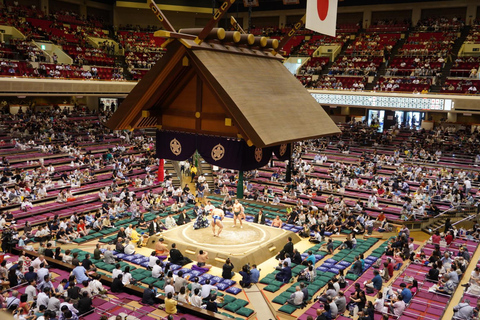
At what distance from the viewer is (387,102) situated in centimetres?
2080

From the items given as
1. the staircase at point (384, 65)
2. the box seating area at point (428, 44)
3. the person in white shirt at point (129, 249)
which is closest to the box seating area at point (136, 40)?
the staircase at point (384, 65)

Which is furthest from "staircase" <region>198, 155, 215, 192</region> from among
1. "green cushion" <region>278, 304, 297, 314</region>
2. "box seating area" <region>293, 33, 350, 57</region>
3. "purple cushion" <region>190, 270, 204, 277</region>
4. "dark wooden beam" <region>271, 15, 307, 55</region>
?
"dark wooden beam" <region>271, 15, 307, 55</region>

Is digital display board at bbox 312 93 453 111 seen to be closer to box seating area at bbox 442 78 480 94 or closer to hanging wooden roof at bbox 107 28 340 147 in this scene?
box seating area at bbox 442 78 480 94

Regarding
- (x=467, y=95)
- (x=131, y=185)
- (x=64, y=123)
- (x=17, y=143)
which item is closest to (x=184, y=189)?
(x=131, y=185)

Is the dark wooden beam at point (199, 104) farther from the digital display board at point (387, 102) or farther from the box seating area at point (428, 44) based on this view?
the box seating area at point (428, 44)

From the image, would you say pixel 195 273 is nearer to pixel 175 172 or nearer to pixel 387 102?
pixel 175 172

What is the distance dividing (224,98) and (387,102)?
1703 cm

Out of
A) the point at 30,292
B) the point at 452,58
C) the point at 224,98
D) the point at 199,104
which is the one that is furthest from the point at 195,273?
the point at 452,58

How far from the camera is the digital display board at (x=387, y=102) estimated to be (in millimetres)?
19594

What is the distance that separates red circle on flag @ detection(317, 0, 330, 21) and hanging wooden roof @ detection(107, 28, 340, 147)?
139 centimetres

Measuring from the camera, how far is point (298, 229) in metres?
13.9

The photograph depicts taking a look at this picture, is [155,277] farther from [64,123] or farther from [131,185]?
[64,123]

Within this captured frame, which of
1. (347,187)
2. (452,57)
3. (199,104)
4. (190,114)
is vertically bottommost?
(347,187)

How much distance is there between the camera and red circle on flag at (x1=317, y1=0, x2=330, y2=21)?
16.8 feet
